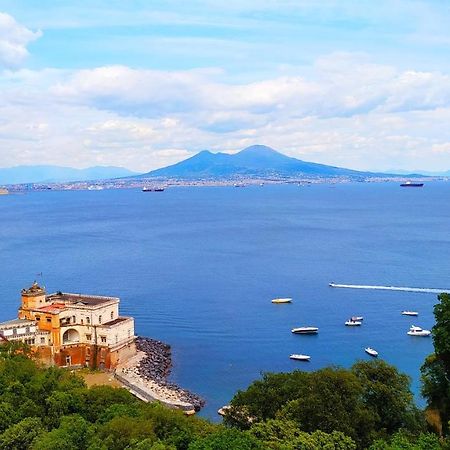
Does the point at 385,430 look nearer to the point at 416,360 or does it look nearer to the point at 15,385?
the point at 15,385

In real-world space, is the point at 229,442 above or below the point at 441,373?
above

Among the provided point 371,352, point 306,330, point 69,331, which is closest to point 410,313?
point 306,330

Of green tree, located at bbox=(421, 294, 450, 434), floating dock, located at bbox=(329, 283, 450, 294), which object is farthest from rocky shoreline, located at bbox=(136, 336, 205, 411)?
floating dock, located at bbox=(329, 283, 450, 294)

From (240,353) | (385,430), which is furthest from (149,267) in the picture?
(385,430)

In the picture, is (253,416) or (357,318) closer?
(253,416)

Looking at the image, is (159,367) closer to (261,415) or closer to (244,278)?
(261,415)

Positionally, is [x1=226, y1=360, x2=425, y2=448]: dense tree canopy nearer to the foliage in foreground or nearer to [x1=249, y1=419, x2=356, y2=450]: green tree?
the foliage in foreground
